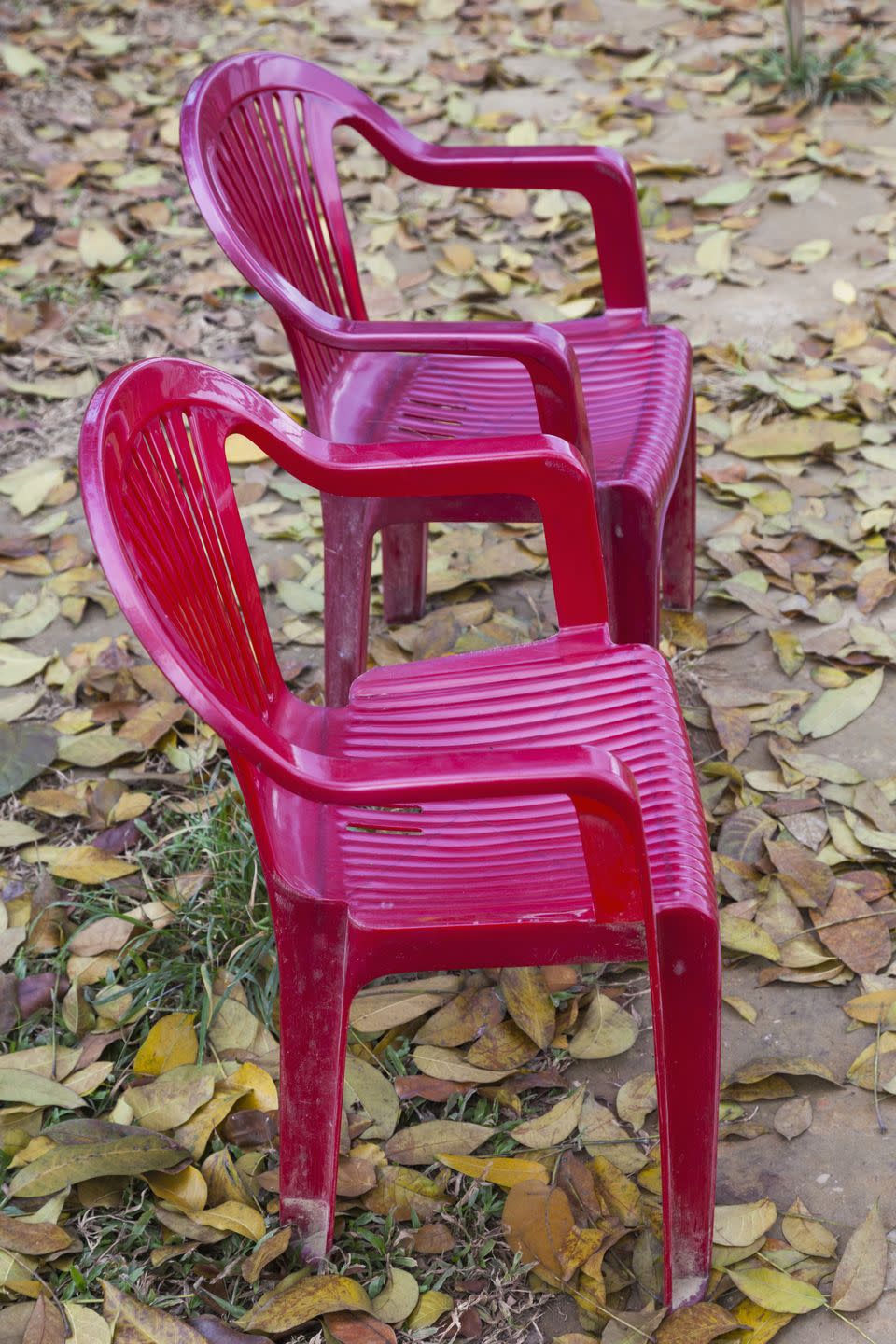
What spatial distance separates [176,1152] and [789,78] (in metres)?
3.89

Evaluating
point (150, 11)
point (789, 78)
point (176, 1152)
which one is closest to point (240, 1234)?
point (176, 1152)

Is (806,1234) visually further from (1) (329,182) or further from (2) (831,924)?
(1) (329,182)

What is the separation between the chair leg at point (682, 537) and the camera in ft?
8.03

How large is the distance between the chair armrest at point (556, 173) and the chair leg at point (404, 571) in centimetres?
59

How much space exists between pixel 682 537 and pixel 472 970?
972mm

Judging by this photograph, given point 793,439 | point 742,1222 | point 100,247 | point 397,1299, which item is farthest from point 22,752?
point 100,247

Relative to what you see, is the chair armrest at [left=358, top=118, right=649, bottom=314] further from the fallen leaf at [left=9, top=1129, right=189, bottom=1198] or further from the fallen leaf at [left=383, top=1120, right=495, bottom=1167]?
the fallen leaf at [left=9, top=1129, right=189, bottom=1198]

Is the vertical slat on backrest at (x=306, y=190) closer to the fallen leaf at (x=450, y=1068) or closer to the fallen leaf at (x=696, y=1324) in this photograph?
the fallen leaf at (x=450, y=1068)

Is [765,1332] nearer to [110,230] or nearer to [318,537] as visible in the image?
[318,537]

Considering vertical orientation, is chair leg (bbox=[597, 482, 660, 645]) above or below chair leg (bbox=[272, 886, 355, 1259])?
above

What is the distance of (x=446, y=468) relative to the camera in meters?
1.57

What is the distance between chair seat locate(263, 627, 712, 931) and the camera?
149cm

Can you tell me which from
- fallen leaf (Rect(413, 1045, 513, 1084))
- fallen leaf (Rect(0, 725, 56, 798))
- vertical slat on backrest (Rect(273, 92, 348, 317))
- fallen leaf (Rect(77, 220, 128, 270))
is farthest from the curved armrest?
fallen leaf (Rect(77, 220, 128, 270))

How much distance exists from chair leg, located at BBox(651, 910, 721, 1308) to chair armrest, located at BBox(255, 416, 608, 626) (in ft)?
1.69
